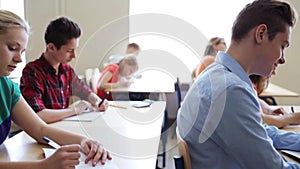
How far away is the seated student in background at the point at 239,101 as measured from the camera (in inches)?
33.7

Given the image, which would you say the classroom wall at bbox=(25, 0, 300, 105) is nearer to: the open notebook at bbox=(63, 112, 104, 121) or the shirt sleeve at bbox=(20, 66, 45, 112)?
the shirt sleeve at bbox=(20, 66, 45, 112)

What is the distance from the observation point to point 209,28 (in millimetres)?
4398

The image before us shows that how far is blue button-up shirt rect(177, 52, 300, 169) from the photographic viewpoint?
0.85 m

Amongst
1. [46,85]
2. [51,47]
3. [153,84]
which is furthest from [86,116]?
[153,84]

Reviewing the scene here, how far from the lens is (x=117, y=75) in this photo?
10.0 feet

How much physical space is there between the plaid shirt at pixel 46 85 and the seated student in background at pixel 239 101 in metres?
1.00

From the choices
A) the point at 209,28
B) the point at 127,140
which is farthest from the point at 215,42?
Answer: the point at 127,140

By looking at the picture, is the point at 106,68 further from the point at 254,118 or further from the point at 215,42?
the point at 254,118

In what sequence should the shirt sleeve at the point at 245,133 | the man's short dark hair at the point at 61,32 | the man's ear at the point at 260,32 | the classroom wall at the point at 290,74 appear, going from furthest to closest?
the classroom wall at the point at 290,74
the man's short dark hair at the point at 61,32
the man's ear at the point at 260,32
the shirt sleeve at the point at 245,133

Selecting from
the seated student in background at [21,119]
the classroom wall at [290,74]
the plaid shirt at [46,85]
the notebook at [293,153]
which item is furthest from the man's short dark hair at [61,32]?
the classroom wall at [290,74]

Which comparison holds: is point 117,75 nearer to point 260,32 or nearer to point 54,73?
point 54,73

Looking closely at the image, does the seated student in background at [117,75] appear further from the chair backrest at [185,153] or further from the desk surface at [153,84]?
the chair backrest at [185,153]

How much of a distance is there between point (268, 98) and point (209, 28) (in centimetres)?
157

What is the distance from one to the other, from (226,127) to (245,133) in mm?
55
